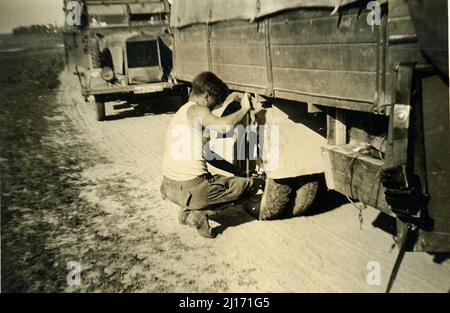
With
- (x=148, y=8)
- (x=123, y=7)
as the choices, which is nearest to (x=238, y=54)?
(x=148, y=8)

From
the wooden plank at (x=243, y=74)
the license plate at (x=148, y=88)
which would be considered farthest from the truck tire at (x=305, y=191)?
the license plate at (x=148, y=88)

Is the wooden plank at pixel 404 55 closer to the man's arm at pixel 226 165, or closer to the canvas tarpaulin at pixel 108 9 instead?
the man's arm at pixel 226 165

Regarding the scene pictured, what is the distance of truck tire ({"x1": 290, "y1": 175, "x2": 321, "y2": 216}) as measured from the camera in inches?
158

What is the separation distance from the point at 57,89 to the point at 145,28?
6335 mm

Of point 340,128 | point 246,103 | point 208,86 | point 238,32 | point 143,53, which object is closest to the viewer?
point 340,128

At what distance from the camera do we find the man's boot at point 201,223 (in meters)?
3.85

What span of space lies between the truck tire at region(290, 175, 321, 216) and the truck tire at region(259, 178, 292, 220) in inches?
4.0

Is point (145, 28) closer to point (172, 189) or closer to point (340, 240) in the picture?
point (172, 189)

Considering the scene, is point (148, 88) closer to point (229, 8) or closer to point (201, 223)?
point (229, 8)

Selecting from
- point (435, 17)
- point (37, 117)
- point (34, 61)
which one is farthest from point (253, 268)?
point (34, 61)

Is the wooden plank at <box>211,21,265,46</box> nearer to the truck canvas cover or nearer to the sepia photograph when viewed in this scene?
the sepia photograph

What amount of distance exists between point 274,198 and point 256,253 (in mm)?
682

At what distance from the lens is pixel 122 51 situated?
10.5 meters

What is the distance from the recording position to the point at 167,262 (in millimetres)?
3484
